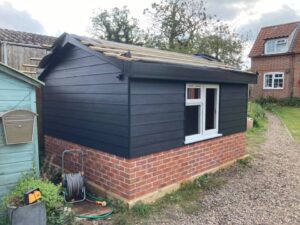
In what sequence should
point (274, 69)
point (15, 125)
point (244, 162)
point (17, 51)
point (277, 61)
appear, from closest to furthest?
point (15, 125)
point (244, 162)
point (17, 51)
point (277, 61)
point (274, 69)

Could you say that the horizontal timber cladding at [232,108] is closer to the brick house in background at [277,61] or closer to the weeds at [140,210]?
the weeds at [140,210]

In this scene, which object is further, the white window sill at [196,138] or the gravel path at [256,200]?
the white window sill at [196,138]

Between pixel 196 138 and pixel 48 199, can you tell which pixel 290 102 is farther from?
pixel 48 199

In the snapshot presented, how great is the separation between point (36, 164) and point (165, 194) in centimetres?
245

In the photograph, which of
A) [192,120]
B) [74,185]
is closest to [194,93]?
[192,120]

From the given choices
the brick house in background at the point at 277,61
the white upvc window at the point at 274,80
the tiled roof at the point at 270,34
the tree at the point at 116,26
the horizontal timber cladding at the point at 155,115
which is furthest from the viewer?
the tree at the point at 116,26

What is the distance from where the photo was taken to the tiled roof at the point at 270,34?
22.2m

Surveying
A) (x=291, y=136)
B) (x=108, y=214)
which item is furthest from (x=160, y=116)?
(x=291, y=136)

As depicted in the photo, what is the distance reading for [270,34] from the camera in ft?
76.8

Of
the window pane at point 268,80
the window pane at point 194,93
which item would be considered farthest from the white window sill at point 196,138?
the window pane at point 268,80

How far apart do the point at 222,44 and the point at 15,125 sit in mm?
21006

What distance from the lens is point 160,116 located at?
480 cm

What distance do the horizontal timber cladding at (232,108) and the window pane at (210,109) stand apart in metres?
0.20

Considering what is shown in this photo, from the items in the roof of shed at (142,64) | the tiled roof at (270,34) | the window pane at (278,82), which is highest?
the tiled roof at (270,34)
